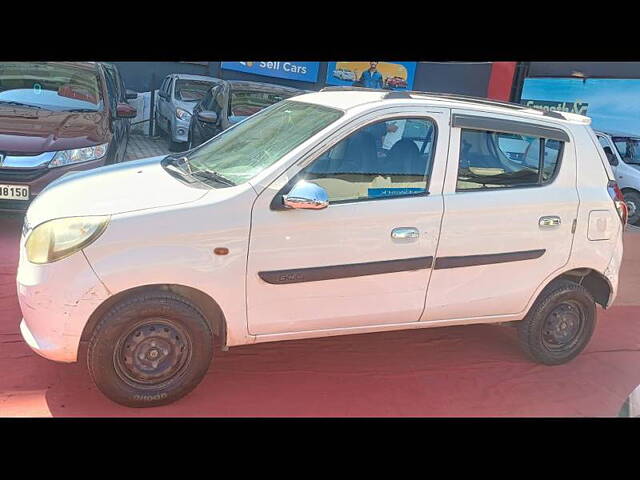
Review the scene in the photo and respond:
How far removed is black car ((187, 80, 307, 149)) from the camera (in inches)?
370

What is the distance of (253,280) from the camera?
3.44m

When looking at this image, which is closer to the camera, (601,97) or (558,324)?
(558,324)

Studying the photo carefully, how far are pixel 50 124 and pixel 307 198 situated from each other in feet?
13.7

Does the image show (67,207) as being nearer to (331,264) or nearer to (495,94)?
(331,264)

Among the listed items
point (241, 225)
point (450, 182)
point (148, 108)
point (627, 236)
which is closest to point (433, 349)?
point (450, 182)

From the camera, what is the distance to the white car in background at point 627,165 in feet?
34.0

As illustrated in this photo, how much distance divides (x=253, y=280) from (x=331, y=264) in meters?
0.48

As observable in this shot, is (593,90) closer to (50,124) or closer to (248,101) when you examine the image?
(248,101)

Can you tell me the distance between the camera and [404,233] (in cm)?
369

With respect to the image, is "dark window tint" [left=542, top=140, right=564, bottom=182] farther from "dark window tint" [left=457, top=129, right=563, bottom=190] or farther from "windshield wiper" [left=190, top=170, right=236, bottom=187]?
"windshield wiper" [left=190, top=170, right=236, bottom=187]

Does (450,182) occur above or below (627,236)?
above

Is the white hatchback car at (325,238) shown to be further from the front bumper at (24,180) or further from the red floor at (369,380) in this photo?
the front bumper at (24,180)

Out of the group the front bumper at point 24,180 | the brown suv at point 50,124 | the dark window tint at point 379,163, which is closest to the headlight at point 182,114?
the brown suv at point 50,124

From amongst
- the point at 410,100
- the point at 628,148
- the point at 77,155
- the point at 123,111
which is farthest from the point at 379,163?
the point at 628,148
